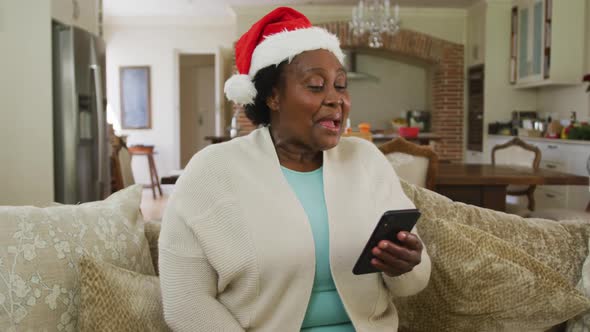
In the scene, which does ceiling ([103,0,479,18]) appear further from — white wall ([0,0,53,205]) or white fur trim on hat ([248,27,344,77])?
white fur trim on hat ([248,27,344,77])

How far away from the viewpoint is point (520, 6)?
7.57 metres

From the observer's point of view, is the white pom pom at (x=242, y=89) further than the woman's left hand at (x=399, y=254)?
Yes

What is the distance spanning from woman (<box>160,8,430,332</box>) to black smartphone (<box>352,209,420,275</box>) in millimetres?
15

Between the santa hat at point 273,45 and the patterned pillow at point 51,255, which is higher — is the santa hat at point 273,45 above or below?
above

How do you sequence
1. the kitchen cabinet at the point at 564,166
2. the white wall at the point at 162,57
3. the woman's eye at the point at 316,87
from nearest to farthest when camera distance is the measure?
1. the woman's eye at the point at 316,87
2. the kitchen cabinet at the point at 564,166
3. the white wall at the point at 162,57

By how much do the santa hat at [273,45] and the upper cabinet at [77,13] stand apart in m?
3.10

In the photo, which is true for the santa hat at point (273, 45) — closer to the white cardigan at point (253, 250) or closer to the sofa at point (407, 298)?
the white cardigan at point (253, 250)

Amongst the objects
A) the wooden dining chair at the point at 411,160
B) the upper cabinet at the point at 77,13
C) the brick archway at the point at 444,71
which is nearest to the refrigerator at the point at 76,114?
the upper cabinet at the point at 77,13

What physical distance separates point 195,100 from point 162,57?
2005 mm

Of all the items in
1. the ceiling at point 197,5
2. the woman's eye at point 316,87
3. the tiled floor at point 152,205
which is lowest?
the tiled floor at point 152,205

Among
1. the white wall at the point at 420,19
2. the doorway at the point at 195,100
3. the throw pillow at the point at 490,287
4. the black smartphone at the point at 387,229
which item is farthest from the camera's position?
the doorway at the point at 195,100

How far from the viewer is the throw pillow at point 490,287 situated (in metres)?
1.68

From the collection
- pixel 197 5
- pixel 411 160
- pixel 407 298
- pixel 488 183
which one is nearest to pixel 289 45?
pixel 407 298

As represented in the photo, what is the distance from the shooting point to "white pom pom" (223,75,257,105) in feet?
4.97
